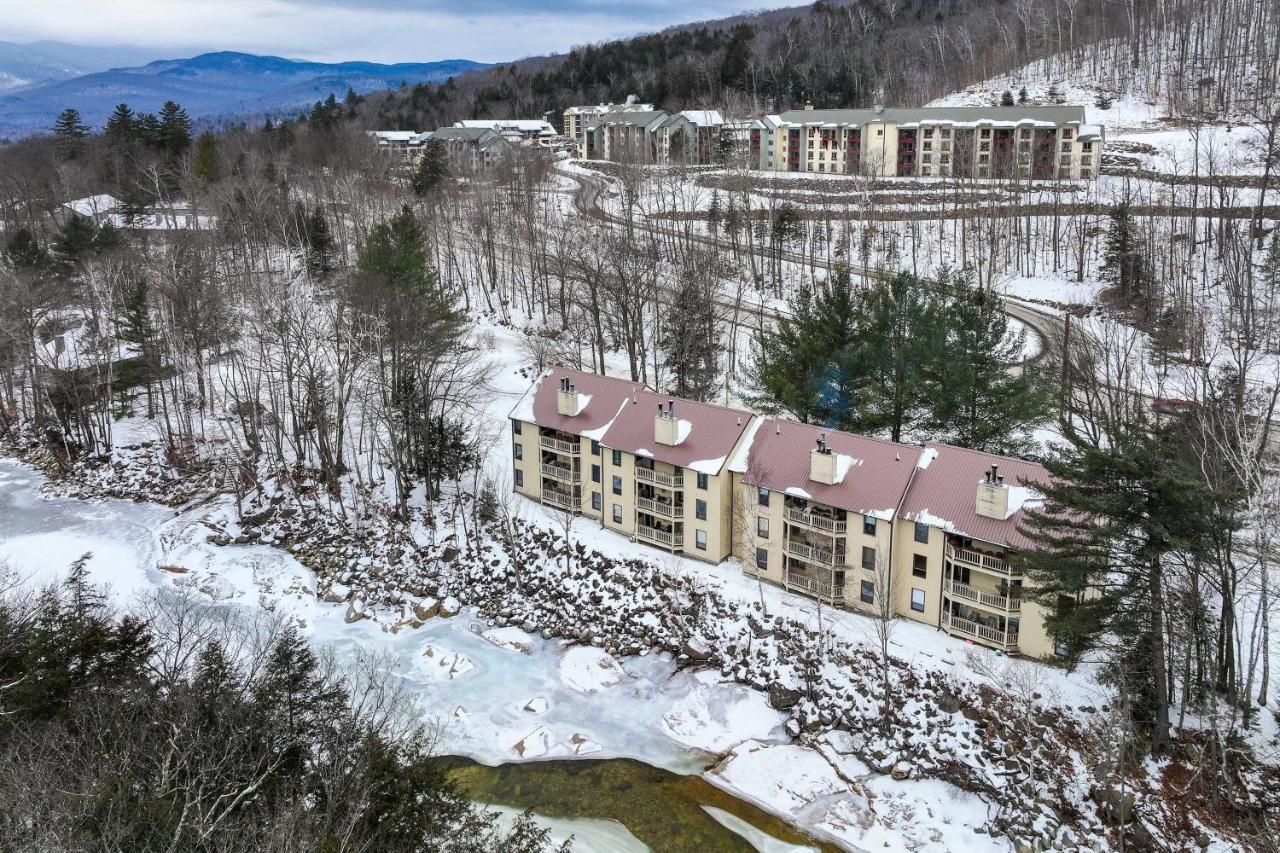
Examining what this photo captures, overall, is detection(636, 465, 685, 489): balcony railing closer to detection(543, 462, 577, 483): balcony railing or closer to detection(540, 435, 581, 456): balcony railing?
detection(540, 435, 581, 456): balcony railing

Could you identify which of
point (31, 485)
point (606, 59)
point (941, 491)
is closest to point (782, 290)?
point (941, 491)

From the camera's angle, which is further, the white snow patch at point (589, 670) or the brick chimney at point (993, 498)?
the white snow patch at point (589, 670)

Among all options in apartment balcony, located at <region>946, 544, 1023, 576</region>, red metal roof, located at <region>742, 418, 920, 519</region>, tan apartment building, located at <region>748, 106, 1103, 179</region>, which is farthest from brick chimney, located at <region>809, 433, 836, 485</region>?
tan apartment building, located at <region>748, 106, 1103, 179</region>

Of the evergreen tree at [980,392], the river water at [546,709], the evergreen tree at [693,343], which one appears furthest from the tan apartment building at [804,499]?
the evergreen tree at [693,343]

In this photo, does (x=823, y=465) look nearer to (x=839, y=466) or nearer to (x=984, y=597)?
(x=839, y=466)

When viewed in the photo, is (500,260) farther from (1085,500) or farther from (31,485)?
(1085,500)

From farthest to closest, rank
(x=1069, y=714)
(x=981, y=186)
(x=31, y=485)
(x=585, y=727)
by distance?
1. (x=981, y=186)
2. (x=31, y=485)
3. (x=585, y=727)
4. (x=1069, y=714)

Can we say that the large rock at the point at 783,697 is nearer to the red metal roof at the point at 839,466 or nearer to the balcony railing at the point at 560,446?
the red metal roof at the point at 839,466
